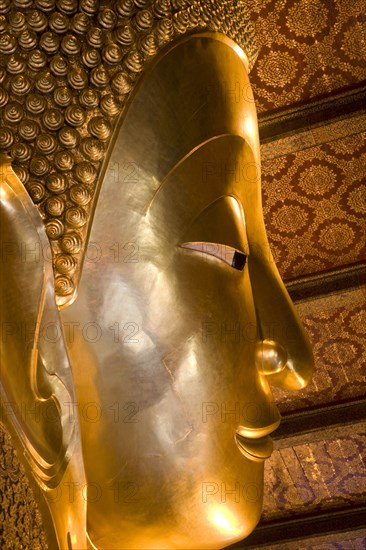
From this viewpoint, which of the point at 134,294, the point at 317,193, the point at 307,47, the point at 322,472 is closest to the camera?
the point at 134,294

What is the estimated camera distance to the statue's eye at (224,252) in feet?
5.39

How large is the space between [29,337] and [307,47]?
1.62m

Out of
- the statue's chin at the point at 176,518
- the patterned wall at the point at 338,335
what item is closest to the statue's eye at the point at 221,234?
the statue's chin at the point at 176,518

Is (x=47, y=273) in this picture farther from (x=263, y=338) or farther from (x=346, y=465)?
(x=346, y=465)

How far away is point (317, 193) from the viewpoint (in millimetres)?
3068

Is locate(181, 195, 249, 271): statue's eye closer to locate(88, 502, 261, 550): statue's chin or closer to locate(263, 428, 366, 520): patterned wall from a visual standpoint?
locate(88, 502, 261, 550): statue's chin

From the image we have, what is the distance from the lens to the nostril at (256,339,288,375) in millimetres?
1694

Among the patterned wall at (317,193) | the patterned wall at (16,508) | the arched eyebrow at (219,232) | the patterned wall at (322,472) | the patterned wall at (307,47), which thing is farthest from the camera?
the patterned wall at (322,472)

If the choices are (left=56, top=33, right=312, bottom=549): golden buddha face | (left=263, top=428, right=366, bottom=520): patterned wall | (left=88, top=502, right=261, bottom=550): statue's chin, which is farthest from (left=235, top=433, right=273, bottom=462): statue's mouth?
(left=263, top=428, right=366, bottom=520): patterned wall

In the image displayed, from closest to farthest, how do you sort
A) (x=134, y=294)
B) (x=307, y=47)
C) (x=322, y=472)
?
(x=134, y=294) → (x=307, y=47) → (x=322, y=472)

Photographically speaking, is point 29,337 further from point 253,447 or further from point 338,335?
point 338,335

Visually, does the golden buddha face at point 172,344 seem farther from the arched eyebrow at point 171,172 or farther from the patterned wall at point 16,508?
the patterned wall at point 16,508

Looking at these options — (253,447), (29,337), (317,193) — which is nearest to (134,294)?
(29,337)

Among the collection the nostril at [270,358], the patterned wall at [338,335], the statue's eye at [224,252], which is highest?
the patterned wall at [338,335]
